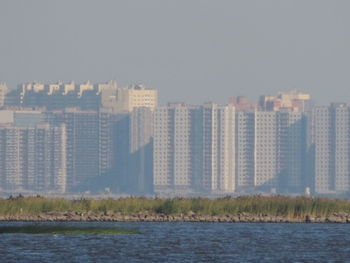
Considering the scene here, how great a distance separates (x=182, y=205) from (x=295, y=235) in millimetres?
10626

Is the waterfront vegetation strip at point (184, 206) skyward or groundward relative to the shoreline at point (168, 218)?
skyward

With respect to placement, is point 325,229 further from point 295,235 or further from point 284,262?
point 284,262

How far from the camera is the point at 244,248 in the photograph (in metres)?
46.9

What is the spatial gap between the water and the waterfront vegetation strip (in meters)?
4.06

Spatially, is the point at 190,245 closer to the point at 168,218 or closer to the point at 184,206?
the point at 168,218

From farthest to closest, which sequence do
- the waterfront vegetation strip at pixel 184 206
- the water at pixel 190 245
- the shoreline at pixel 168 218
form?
the waterfront vegetation strip at pixel 184 206, the shoreline at pixel 168 218, the water at pixel 190 245

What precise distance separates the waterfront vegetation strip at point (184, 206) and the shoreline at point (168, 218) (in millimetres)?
202

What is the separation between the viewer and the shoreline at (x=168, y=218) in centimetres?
5997

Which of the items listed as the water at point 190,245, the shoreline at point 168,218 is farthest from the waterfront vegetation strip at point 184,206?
the water at point 190,245

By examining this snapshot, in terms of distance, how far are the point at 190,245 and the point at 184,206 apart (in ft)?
48.8

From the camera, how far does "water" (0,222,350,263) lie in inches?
1686

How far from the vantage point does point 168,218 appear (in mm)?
61500

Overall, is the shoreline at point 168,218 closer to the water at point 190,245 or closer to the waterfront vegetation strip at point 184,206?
the waterfront vegetation strip at point 184,206

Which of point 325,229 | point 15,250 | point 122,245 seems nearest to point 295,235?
point 325,229
